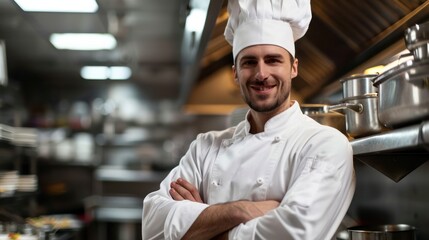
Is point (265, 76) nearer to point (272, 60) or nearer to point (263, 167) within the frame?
point (272, 60)

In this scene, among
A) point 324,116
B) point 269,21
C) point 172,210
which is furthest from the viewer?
point 324,116

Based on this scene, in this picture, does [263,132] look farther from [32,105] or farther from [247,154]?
[32,105]

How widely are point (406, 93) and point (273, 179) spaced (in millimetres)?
512

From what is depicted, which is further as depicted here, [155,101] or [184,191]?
[155,101]

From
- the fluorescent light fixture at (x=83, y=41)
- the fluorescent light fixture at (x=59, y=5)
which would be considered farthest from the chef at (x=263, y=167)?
the fluorescent light fixture at (x=83, y=41)

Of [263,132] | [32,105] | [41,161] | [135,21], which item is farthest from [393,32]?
[32,105]

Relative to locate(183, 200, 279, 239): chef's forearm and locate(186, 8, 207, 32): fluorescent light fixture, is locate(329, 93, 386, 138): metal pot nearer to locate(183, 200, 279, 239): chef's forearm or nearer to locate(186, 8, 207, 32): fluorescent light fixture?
locate(183, 200, 279, 239): chef's forearm

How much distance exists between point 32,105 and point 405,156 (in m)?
6.77

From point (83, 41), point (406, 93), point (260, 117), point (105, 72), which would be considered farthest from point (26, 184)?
point (406, 93)

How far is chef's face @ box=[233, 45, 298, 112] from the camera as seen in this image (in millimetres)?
1743

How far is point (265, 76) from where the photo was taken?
173 centimetres

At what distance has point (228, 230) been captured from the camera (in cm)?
164

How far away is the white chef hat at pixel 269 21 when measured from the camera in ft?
5.93

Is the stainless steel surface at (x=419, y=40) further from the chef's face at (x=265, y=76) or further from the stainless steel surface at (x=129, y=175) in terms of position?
the stainless steel surface at (x=129, y=175)
